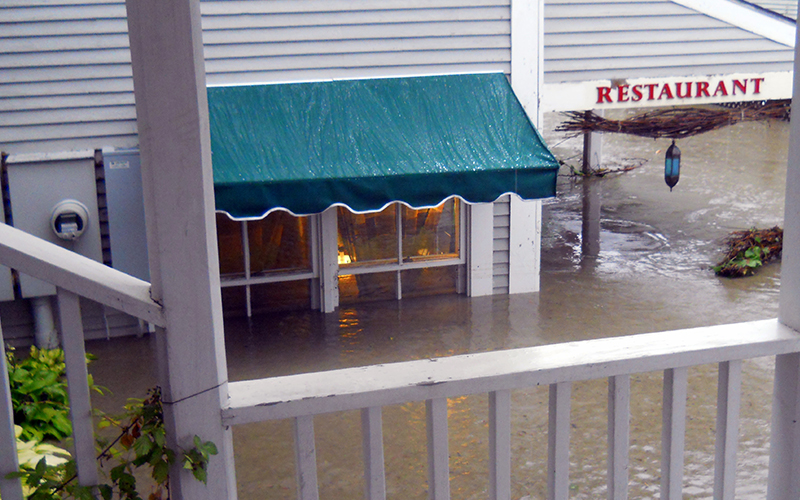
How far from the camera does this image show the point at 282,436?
5.74 meters

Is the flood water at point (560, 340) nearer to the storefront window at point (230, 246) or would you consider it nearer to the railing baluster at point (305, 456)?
the storefront window at point (230, 246)

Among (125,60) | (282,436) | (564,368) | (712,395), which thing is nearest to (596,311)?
(712,395)

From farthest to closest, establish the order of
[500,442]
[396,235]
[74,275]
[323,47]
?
[396,235]
[323,47]
[500,442]
[74,275]

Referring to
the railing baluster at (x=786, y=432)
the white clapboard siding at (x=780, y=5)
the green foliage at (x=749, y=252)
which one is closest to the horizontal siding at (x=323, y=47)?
the green foliage at (x=749, y=252)

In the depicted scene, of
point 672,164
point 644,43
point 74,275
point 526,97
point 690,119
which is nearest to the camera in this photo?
point 74,275

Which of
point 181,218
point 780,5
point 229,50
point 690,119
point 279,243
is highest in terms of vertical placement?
point 780,5

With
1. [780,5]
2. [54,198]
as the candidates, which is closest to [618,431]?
[54,198]

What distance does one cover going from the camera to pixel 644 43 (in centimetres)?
858

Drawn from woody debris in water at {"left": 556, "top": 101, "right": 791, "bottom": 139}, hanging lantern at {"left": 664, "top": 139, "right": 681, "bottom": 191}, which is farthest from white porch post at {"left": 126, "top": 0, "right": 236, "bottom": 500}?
woody debris in water at {"left": 556, "top": 101, "right": 791, "bottom": 139}

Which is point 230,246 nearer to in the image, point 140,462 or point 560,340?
point 560,340

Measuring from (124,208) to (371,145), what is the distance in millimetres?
2570

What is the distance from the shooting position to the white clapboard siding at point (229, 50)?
718 cm

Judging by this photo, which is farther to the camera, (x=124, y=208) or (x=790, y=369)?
(x=124, y=208)

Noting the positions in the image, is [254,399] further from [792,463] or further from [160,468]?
[792,463]
